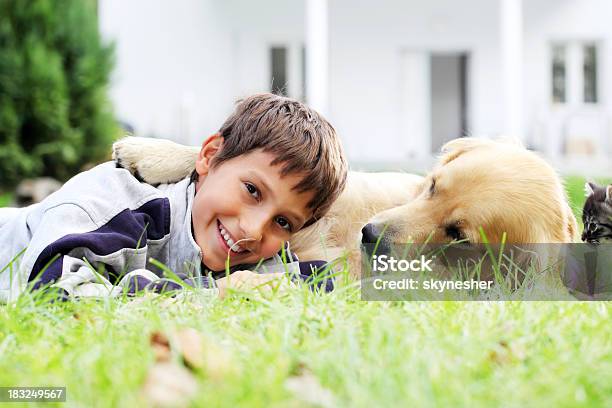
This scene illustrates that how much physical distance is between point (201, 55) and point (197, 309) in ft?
48.4

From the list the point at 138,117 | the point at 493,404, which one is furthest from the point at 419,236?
the point at 138,117

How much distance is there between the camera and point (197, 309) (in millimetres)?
1900

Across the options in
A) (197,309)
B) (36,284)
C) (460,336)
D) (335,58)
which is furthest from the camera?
(335,58)

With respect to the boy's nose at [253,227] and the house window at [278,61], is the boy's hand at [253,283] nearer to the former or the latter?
the boy's nose at [253,227]

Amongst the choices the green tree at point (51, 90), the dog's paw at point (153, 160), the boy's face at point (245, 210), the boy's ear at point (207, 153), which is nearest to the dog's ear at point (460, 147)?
the boy's face at point (245, 210)

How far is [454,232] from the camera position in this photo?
2.68 m

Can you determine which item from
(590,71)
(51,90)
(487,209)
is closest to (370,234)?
(487,209)

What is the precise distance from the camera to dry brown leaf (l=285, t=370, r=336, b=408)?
114 cm

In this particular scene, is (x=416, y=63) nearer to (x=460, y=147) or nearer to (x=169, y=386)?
(x=460, y=147)

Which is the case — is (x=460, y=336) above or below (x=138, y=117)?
below

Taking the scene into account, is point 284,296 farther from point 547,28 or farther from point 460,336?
point 547,28

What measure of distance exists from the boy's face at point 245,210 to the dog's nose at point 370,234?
246mm

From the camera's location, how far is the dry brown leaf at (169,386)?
1.15m

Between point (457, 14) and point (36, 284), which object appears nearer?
point (36, 284)
